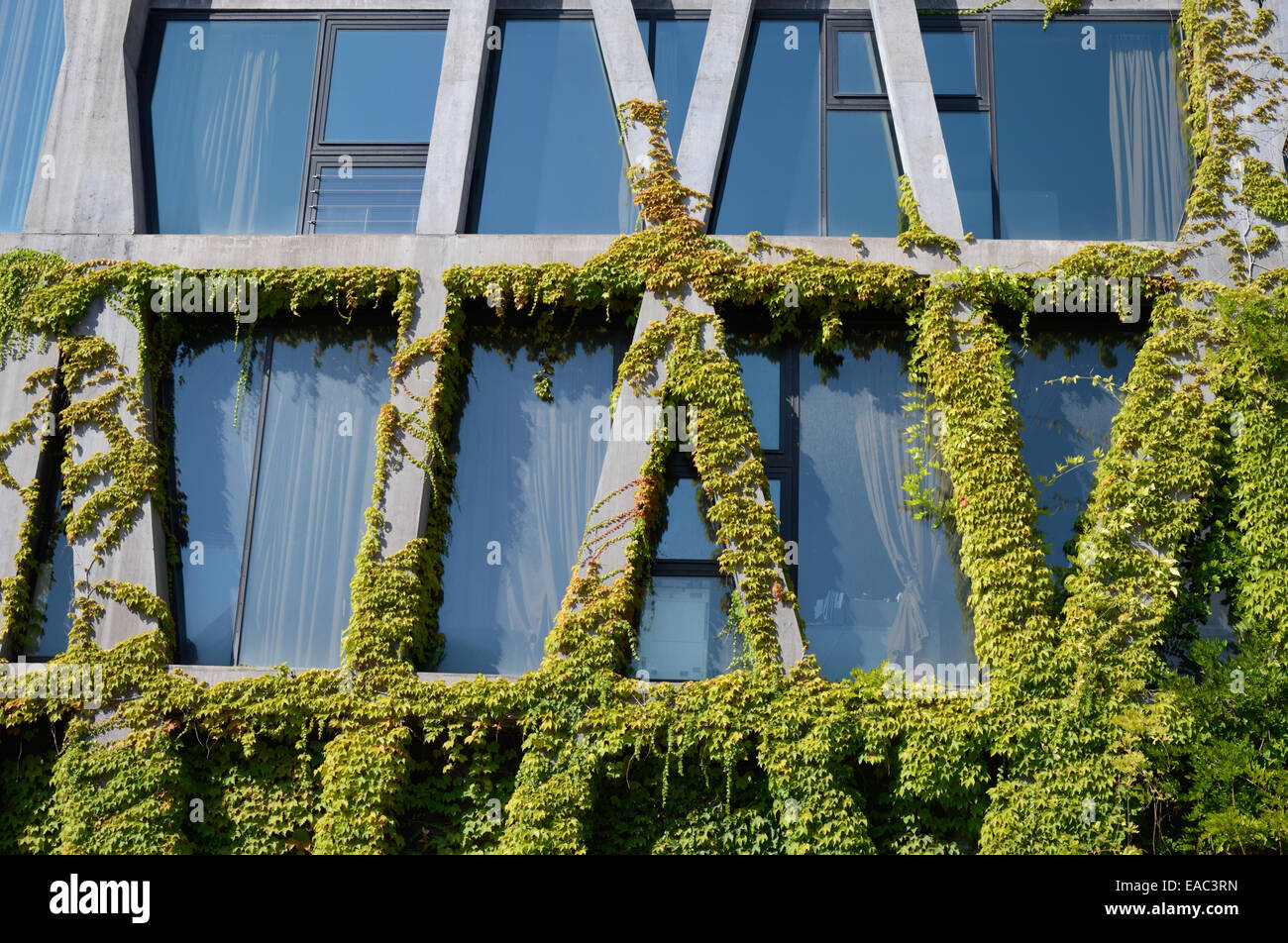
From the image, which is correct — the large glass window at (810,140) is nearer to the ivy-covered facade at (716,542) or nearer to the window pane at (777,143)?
the window pane at (777,143)

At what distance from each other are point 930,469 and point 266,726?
26.7ft

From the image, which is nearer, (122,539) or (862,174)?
(122,539)

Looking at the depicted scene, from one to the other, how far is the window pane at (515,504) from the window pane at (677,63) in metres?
3.47

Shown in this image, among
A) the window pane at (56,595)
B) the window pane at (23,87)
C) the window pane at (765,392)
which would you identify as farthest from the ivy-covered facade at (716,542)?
the window pane at (23,87)

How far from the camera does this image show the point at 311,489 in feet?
42.5

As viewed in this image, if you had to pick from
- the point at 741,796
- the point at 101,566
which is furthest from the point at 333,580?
the point at 741,796

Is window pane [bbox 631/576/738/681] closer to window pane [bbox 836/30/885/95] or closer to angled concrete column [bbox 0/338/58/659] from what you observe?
window pane [bbox 836/30/885/95]

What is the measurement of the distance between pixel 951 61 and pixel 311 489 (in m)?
10.1

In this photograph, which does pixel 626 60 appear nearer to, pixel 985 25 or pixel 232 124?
pixel 985 25

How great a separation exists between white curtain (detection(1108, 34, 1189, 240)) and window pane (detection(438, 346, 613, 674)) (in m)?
7.02

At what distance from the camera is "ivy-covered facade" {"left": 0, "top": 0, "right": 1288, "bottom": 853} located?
1109 centimetres

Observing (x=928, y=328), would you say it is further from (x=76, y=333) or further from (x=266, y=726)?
(x=76, y=333)

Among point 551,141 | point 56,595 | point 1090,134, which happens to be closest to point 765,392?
point 551,141

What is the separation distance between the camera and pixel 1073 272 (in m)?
12.7
